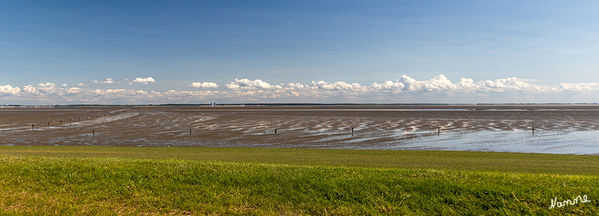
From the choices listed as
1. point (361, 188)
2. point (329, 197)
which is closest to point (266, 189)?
point (329, 197)

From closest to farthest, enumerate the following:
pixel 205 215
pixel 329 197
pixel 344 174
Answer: pixel 205 215, pixel 329 197, pixel 344 174

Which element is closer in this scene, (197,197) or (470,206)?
(470,206)

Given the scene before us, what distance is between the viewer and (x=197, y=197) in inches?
322

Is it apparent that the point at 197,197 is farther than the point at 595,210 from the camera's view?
Yes

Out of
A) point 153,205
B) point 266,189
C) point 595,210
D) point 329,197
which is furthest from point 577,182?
point 153,205

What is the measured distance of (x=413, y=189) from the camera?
323 inches

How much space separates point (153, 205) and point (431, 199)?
5.45 meters

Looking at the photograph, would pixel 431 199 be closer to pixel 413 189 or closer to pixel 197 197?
pixel 413 189

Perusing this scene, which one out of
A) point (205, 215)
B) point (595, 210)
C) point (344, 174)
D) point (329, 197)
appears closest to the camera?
point (595, 210)

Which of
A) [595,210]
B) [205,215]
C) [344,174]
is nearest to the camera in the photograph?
[595,210]

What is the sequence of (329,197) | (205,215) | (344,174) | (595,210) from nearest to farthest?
(595,210), (205,215), (329,197), (344,174)

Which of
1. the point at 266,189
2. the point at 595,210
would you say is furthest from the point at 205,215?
the point at 595,210

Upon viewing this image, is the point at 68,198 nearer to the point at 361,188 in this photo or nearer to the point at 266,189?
the point at 266,189

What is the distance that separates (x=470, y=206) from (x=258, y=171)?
4.83m
